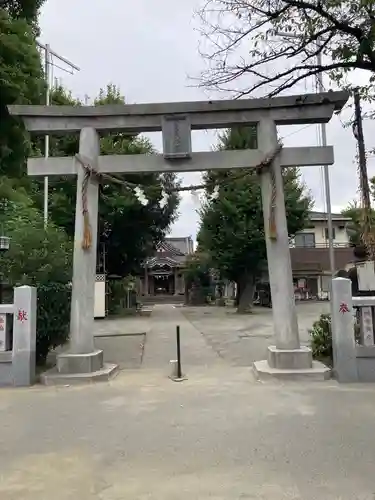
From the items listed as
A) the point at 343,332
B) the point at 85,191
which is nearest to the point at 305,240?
the point at 343,332

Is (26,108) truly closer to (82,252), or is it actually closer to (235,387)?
(82,252)

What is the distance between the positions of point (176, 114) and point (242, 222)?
1580 centimetres

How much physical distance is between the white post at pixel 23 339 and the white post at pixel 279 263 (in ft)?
14.3

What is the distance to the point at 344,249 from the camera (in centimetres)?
3925

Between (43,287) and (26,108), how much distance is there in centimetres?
343

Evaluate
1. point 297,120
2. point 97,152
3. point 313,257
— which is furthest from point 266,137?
point 313,257

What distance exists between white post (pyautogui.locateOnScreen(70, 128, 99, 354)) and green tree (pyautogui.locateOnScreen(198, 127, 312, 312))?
1488cm

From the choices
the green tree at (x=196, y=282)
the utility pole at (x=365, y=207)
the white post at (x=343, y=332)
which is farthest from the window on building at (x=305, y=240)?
the white post at (x=343, y=332)

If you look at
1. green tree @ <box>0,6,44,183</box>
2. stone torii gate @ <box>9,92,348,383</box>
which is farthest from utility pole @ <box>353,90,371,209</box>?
green tree @ <box>0,6,44,183</box>

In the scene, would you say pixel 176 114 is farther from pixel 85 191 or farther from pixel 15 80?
pixel 15 80

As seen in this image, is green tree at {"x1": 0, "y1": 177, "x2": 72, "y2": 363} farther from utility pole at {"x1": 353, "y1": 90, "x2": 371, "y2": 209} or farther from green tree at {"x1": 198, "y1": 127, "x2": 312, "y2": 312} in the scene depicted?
green tree at {"x1": 198, "y1": 127, "x2": 312, "y2": 312}

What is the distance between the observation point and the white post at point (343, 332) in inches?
324

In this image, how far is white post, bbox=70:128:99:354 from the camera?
29.9 ft

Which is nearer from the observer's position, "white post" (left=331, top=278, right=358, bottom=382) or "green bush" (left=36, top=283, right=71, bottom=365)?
"white post" (left=331, top=278, right=358, bottom=382)
